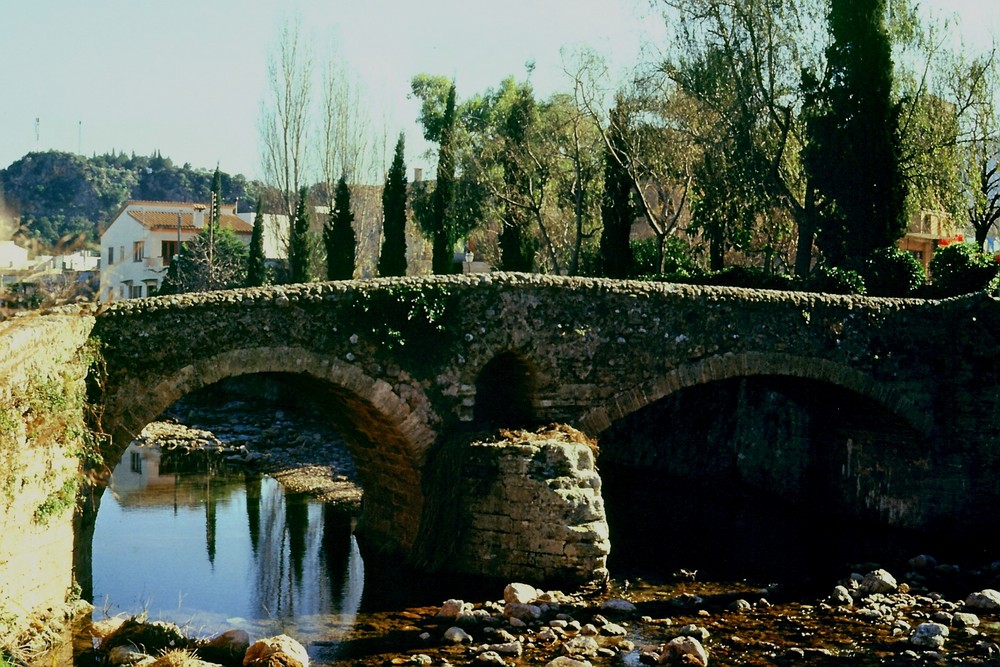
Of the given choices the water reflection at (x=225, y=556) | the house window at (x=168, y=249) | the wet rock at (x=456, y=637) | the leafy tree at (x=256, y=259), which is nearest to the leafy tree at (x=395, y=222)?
the leafy tree at (x=256, y=259)

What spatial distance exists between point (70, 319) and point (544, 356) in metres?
6.58

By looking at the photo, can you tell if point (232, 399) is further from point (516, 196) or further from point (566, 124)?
point (566, 124)

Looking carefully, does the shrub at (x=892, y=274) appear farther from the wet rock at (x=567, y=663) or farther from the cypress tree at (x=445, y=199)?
the cypress tree at (x=445, y=199)

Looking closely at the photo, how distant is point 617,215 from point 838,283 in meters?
8.76

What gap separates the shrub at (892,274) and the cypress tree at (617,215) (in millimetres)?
7841

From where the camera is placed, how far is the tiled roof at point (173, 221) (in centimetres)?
5150

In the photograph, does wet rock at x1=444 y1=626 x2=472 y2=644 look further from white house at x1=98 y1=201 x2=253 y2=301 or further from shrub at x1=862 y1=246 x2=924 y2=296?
white house at x1=98 y1=201 x2=253 y2=301

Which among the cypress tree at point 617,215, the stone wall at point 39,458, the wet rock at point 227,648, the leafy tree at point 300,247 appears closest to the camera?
the stone wall at point 39,458

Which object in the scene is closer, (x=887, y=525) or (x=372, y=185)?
(x=887, y=525)

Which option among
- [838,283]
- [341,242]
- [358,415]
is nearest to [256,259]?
[341,242]

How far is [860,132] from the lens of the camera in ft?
82.7

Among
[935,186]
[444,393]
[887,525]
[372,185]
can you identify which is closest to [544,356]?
[444,393]

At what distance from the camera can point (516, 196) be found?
36219 millimetres

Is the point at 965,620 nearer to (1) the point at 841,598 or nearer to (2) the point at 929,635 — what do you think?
(2) the point at 929,635
